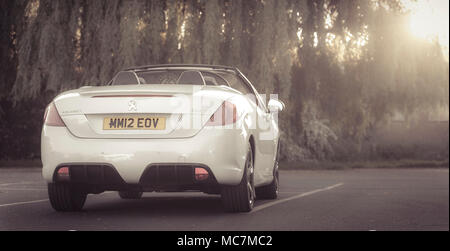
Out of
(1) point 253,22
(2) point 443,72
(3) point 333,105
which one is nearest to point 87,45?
(1) point 253,22

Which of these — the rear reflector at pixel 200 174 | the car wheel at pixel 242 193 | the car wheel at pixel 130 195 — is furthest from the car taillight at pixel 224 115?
the car wheel at pixel 130 195

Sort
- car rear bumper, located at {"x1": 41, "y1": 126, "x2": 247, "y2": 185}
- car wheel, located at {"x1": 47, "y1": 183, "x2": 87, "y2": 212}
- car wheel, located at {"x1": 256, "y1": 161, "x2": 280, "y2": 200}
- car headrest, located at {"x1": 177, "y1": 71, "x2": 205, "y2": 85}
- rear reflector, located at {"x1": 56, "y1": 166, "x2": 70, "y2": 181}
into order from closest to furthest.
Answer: car rear bumper, located at {"x1": 41, "y1": 126, "x2": 247, "y2": 185}
rear reflector, located at {"x1": 56, "y1": 166, "x2": 70, "y2": 181}
car wheel, located at {"x1": 47, "y1": 183, "x2": 87, "y2": 212}
car headrest, located at {"x1": 177, "y1": 71, "x2": 205, "y2": 85}
car wheel, located at {"x1": 256, "y1": 161, "x2": 280, "y2": 200}

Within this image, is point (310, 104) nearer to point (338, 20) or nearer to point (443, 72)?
point (338, 20)

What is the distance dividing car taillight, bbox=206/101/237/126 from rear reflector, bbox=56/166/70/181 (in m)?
1.30

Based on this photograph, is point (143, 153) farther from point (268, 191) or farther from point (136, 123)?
point (268, 191)

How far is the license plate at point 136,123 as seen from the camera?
248 inches

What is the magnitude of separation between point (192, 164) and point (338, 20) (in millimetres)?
12235

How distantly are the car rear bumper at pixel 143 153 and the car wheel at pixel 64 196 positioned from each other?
1.51 feet

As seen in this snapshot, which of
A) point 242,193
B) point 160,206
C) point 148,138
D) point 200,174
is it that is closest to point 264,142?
point 242,193

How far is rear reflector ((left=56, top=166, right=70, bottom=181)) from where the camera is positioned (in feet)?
20.9

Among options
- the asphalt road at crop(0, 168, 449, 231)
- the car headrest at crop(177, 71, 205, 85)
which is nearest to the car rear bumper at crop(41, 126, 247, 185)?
the asphalt road at crop(0, 168, 449, 231)

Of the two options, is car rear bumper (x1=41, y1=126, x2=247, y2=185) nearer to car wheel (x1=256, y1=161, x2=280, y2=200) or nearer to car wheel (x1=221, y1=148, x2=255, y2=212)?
car wheel (x1=221, y1=148, x2=255, y2=212)

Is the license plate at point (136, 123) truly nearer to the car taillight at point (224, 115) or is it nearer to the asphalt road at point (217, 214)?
the car taillight at point (224, 115)
